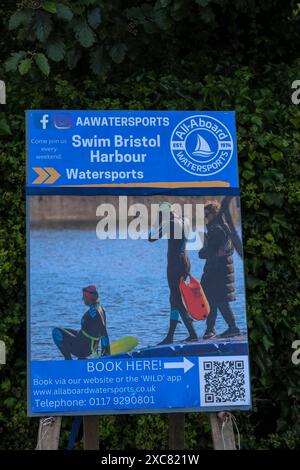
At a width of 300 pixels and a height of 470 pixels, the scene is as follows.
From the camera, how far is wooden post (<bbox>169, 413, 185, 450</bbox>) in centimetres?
407

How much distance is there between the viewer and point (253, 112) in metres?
4.94

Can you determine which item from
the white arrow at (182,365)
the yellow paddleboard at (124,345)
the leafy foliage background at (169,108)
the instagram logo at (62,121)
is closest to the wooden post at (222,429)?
the white arrow at (182,365)

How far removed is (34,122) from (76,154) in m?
0.25

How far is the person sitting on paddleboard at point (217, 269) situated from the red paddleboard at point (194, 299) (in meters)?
0.02

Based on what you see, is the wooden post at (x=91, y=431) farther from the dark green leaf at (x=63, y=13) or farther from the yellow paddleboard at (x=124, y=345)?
the dark green leaf at (x=63, y=13)

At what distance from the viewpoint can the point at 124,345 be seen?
3867 millimetres

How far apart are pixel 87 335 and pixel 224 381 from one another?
675mm

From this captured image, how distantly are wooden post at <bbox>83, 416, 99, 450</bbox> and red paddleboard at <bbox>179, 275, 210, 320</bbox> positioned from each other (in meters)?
0.69

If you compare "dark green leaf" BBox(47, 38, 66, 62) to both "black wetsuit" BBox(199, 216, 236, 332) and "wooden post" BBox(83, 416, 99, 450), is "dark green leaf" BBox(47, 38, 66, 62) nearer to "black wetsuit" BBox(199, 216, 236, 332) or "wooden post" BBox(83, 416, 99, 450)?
"black wetsuit" BBox(199, 216, 236, 332)

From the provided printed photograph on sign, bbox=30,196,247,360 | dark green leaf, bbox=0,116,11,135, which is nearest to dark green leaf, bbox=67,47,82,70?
dark green leaf, bbox=0,116,11,135

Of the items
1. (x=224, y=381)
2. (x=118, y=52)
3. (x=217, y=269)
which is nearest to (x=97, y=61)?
(x=118, y=52)

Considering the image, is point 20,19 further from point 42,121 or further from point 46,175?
point 46,175

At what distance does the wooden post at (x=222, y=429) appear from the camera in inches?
156
